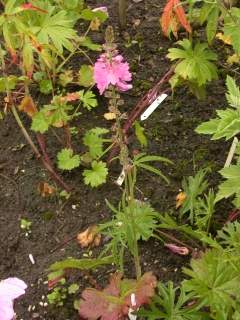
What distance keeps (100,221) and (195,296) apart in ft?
2.02

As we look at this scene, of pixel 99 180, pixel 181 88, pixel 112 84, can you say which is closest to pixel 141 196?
pixel 99 180

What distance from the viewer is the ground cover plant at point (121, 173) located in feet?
5.80

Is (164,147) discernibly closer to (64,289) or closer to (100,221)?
(100,221)

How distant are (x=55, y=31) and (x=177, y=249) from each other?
36.0 inches

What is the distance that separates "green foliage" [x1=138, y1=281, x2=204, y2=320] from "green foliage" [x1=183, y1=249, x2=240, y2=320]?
0.29 ft

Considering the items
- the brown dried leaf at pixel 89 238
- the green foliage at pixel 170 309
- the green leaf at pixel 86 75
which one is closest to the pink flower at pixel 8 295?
the green foliage at pixel 170 309

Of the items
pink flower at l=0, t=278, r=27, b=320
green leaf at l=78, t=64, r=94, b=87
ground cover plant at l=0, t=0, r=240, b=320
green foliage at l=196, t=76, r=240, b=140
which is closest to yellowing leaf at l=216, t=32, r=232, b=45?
ground cover plant at l=0, t=0, r=240, b=320

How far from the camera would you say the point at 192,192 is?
7.11 feet

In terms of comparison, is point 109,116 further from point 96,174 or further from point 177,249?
point 177,249

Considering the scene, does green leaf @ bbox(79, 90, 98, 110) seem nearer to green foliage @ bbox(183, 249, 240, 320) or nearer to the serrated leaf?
the serrated leaf

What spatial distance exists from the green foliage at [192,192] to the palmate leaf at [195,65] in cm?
39

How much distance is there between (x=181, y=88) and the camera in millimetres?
2719

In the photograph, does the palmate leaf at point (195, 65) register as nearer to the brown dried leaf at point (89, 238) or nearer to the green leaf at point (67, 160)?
the green leaf at point (67, 160)

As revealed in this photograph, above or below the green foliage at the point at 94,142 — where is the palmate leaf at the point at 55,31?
above
